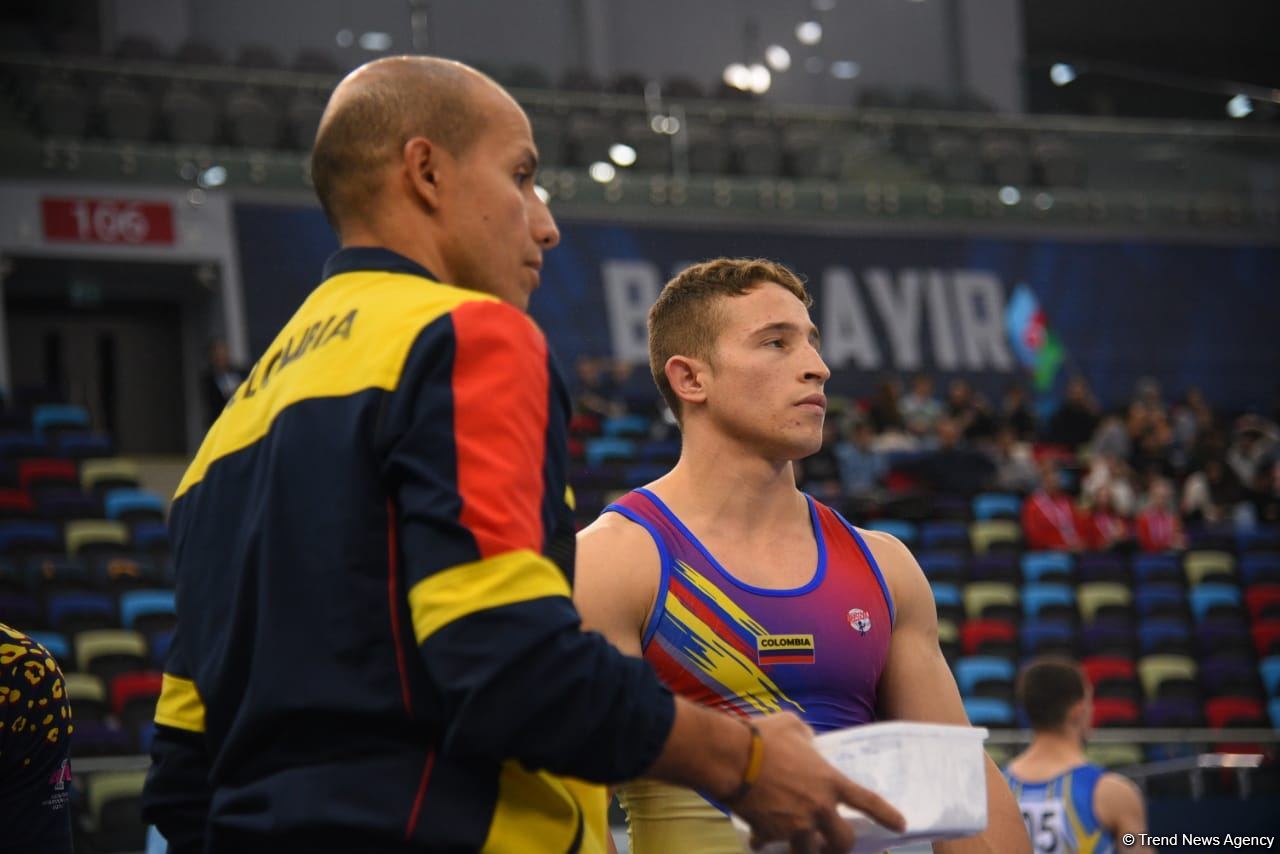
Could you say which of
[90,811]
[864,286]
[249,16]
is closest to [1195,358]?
[864,286]

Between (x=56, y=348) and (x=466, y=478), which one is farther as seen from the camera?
(x=56, y=348)

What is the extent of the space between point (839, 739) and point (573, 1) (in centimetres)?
2258

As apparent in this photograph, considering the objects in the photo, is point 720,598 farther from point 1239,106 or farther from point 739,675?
point 1239,106

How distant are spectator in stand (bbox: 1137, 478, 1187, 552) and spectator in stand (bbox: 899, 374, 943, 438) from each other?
2435 mm

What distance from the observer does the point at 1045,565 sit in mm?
14320

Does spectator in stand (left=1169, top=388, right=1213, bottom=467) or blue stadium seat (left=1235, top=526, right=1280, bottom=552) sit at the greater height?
spectator in stand (left=1169, top=388, right=1213, bottom=467)

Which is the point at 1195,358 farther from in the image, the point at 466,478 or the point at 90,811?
the point at 466,478

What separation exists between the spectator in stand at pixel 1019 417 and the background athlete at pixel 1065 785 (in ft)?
38.5

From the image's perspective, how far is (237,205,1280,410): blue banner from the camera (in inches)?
771

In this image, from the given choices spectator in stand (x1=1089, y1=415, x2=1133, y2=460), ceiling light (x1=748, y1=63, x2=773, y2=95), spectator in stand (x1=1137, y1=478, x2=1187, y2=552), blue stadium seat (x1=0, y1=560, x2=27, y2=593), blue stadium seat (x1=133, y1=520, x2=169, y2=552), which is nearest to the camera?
blue stadium seat (x1=0, y1=560, x2=27, y2=593)

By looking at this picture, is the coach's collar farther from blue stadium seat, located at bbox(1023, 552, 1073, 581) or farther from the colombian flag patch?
blue stadium seat, located at bbox(1023, 552, 1073, 581)

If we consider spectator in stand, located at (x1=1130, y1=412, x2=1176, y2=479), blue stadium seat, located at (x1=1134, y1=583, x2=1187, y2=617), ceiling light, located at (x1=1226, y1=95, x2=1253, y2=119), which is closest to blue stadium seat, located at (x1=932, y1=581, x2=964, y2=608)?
blue stadium seat, located at (x1=1134, y1=583, x2=1187, y2=617)

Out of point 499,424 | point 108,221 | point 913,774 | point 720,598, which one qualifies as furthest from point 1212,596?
point 499,424

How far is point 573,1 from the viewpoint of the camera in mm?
23688
